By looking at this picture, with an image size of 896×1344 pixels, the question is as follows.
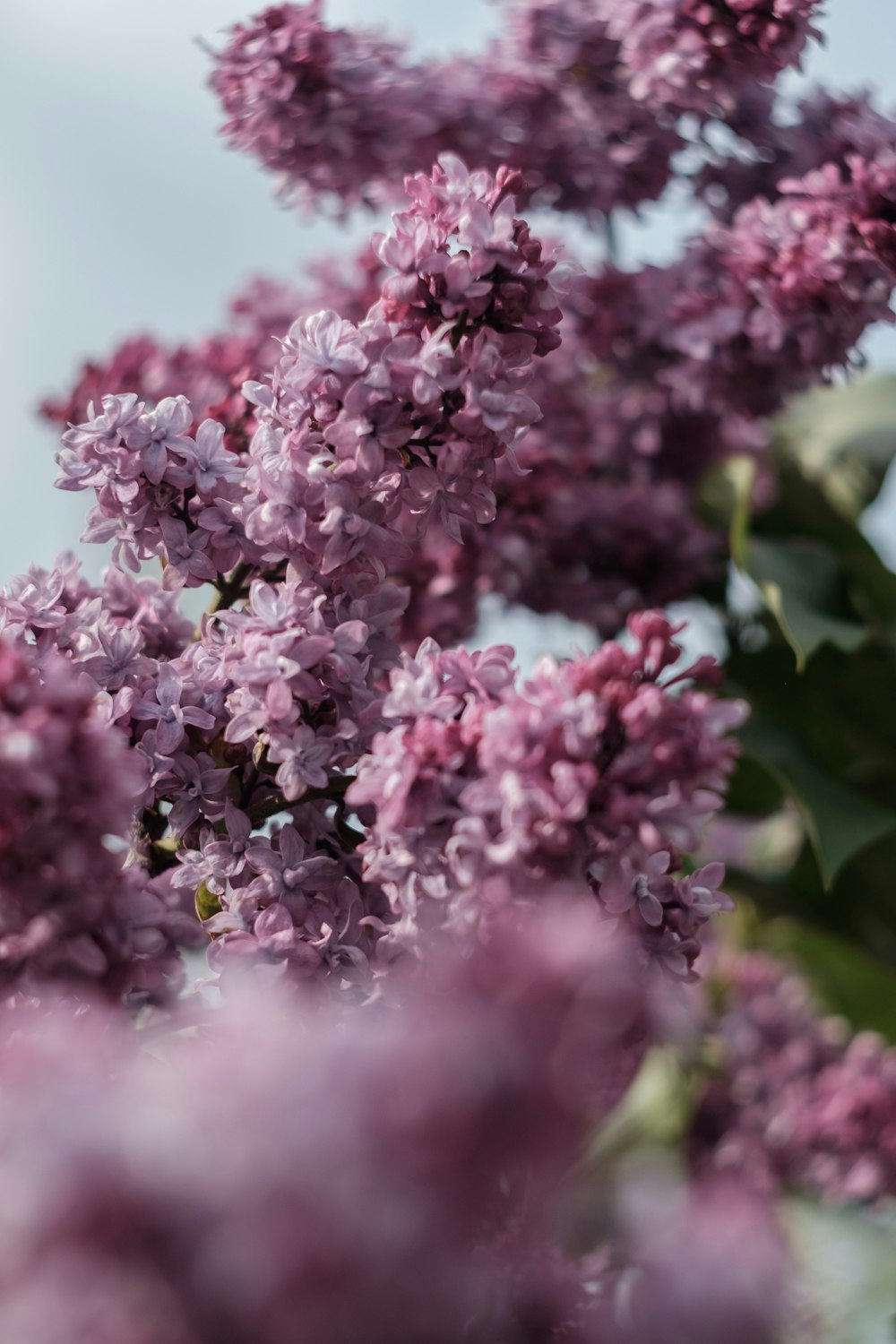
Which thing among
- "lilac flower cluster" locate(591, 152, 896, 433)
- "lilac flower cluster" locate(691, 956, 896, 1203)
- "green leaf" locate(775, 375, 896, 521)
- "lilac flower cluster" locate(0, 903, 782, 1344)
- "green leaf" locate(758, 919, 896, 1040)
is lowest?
"green leaf" locate(758, 919, 896, 1040)

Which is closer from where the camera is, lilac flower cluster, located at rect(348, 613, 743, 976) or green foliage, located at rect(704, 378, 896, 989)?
lilac flower cluster, located at rect(348, 613, 743, 976)

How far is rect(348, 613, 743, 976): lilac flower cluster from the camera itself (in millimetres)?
332

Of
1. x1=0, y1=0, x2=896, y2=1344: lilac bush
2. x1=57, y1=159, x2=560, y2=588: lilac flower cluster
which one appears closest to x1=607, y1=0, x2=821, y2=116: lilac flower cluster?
x1=0, y1=0, x2=896, y2=1344: lilac bush

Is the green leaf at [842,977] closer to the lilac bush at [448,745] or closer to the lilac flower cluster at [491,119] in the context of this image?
the lilac bush at [448,745]

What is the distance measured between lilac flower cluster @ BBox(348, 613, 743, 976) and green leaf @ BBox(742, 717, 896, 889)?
1.35ft

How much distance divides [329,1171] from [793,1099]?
0.56m

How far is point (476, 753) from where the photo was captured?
Answer: 1.18ft

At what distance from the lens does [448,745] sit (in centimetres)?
36

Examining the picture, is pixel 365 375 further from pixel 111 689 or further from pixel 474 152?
pixel 474 152

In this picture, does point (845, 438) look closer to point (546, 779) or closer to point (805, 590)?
point (805, 590)

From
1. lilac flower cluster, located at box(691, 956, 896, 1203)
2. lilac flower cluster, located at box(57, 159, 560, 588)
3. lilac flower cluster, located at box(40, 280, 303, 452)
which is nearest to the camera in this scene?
lilac flower cluster, located at box(57, 159, 560, 588)

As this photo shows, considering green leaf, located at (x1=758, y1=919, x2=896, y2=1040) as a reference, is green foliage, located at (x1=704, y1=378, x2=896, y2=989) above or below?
above

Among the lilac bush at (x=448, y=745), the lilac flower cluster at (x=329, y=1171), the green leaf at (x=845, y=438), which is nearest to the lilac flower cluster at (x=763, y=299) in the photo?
the lilac bush at (x=448, y=745)

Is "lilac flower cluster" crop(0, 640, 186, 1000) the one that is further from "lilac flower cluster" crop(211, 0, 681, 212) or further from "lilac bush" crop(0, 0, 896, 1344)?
"lilac flower cluster" crop(211, 0, 681, 212)
